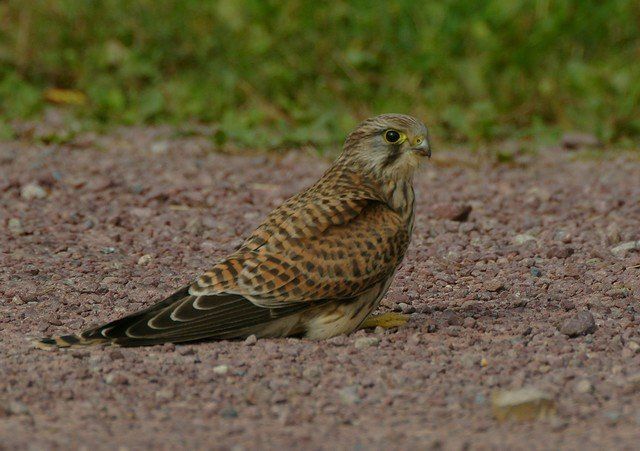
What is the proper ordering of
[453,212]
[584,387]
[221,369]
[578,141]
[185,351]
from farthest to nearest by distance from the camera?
1. [578,141]
2. [453,212]
3. [185,351]
4. [221,369]
5. [584,387]

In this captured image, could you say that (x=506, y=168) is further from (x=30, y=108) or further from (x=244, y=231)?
(x=30, y=108)

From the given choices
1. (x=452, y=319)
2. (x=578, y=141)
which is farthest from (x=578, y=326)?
(x=578, y=141)

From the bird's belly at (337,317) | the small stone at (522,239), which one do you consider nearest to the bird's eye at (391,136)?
the bird's belly at (337,317)

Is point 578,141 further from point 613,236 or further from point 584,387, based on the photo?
point 584,387

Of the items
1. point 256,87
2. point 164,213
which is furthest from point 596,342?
point 256,87

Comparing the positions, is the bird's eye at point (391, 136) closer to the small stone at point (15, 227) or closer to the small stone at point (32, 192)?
the small stone at point (15, 227)

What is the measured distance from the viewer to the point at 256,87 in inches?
384

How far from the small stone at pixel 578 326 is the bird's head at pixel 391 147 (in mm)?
994

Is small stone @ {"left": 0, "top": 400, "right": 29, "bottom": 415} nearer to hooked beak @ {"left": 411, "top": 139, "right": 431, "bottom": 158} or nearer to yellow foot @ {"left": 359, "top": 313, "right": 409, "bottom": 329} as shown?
yellow foot @ {"left": 359, "top": 313, "right": 409, "bottom": 329}

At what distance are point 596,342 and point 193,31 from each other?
255 inches

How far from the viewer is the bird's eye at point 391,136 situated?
209 inches

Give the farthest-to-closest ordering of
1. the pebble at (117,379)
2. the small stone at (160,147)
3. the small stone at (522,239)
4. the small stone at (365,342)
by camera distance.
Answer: the small stone at (160,147) < the small stone at (522,239) < the small stone at (365,342) < the pebble at (117,379)

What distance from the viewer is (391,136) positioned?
532 centimetres

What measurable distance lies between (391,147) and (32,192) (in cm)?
281
